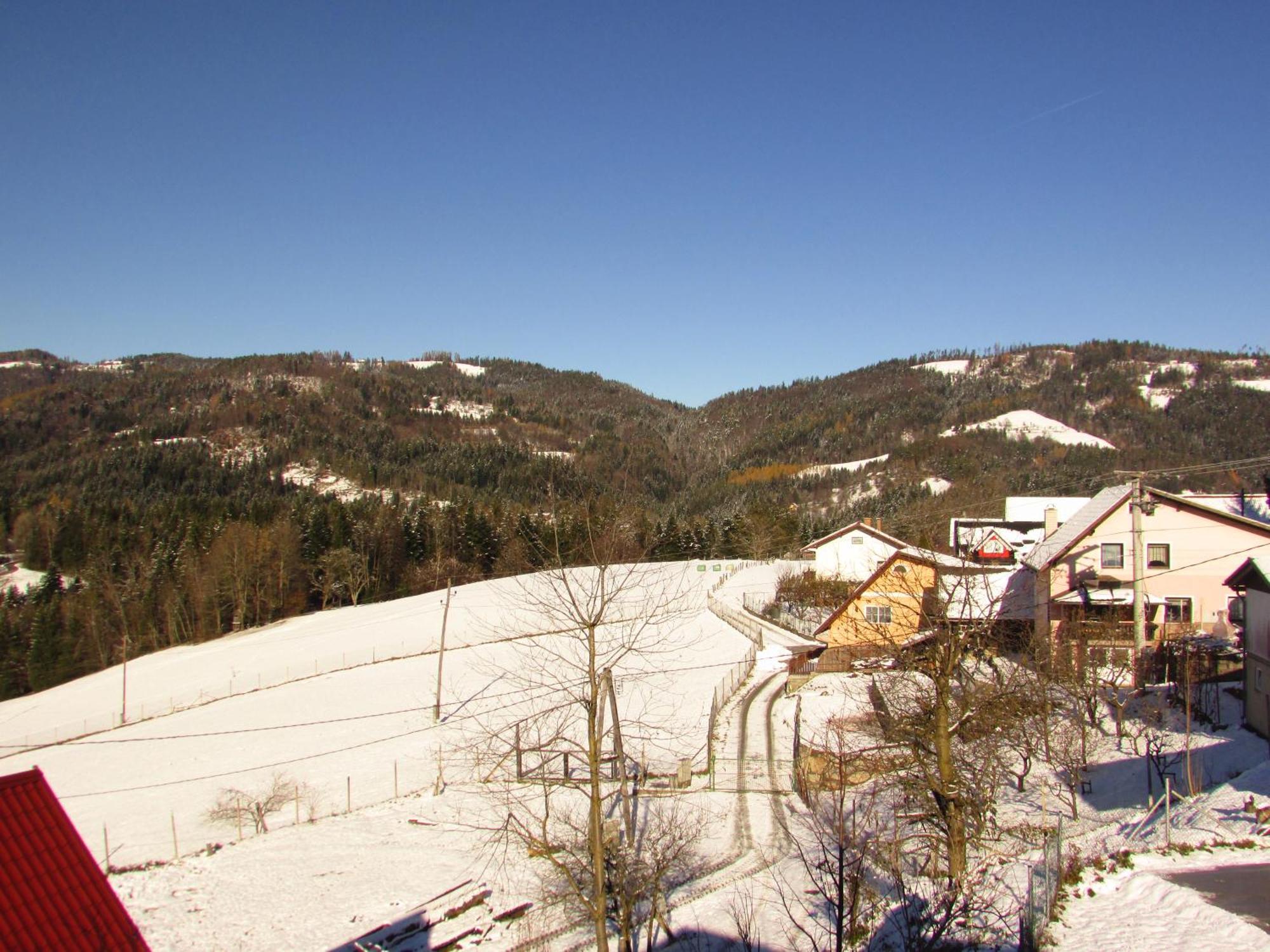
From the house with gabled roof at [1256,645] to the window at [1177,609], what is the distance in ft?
33.2

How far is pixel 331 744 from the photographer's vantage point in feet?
106

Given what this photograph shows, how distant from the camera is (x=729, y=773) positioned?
73.0ft

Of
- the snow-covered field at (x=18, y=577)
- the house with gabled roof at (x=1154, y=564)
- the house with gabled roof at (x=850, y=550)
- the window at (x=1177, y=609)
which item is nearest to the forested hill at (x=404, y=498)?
the snow-covered field at (x=18, y=577)

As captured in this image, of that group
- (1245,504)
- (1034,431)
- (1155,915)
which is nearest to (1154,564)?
(1245,504)

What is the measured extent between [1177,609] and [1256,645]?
11973 millimetres

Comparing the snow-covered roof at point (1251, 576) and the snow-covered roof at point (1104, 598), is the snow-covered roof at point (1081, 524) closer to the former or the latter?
the snow-covered roof at point (1104, 598)

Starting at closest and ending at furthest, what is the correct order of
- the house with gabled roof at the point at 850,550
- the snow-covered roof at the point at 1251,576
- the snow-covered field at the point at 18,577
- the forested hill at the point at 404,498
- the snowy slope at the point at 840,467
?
the snow-covered roof at the point at 1251,576 → the house with gabled roof at the point at 850,550 → the forested hill at the point at 404,498 → the snow-covered field at the point at 18,577 → the snowy slope at the point at 840,467

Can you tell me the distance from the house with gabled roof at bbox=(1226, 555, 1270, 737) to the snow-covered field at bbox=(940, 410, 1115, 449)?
170827 millimetres

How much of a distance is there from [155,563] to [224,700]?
113ft

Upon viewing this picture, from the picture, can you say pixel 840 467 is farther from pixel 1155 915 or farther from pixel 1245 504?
pixel 1155 915

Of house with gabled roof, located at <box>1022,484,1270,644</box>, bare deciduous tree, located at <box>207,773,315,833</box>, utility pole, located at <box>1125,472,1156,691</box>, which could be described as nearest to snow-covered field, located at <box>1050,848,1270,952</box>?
utility pole, located at <box>1125,472,1156,691</box>

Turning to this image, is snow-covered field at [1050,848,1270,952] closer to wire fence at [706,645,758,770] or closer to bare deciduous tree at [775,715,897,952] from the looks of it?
bare deciduous tree at [775,715,897,952]

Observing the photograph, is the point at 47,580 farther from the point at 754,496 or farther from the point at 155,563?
the point at 754,496

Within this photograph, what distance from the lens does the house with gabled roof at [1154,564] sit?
94.8 ft
